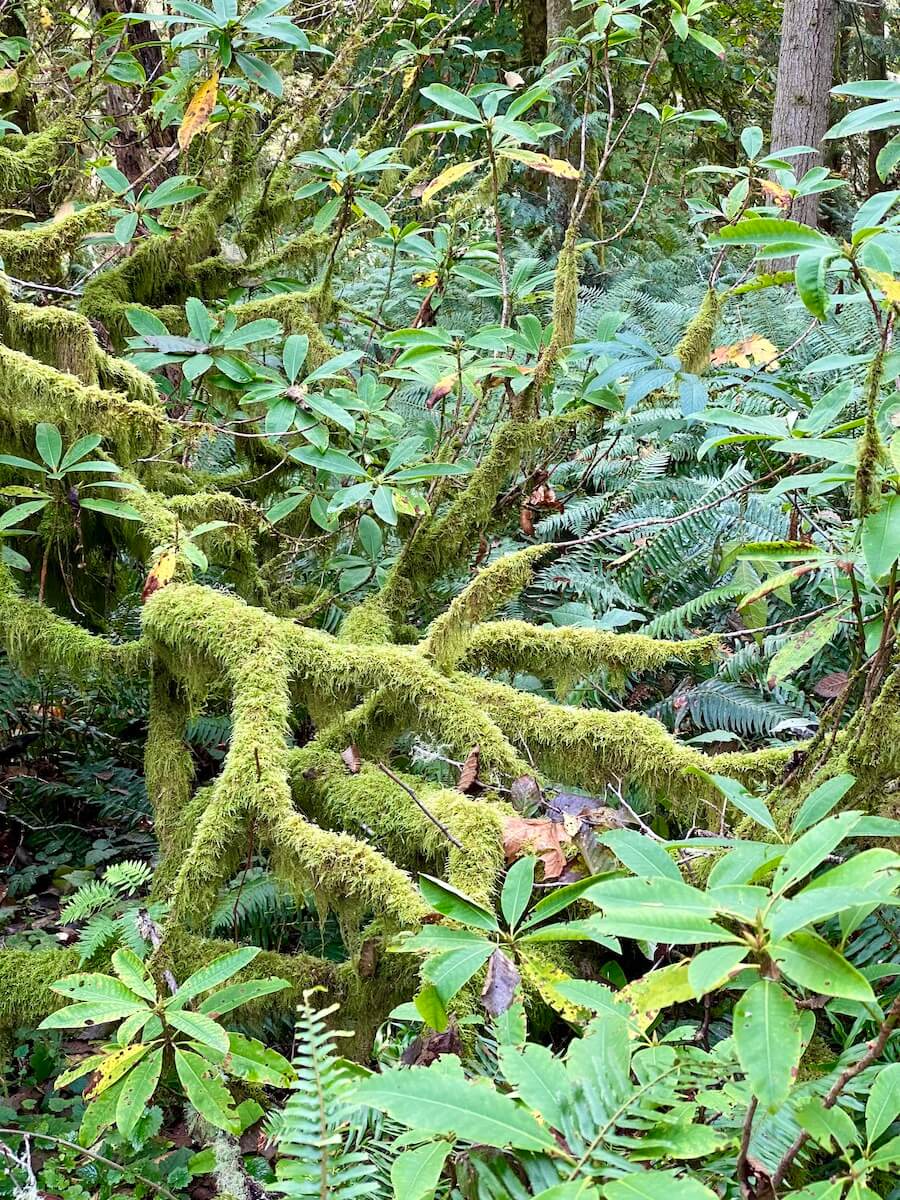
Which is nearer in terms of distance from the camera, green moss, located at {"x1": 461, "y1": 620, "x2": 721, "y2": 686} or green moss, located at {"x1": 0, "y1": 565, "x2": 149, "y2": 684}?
green moss, located at {"x1": 461, "y1": 620, "x2": 721, "y2": 686}

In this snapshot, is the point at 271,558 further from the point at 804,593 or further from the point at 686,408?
the point at 804,593

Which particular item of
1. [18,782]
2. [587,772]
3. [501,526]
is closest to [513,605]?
[501,526]

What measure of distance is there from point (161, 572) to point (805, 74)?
6.82 m

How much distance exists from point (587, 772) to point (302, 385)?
4.32ft

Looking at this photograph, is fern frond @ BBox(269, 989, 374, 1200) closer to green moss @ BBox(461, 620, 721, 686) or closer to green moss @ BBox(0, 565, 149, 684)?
green moss @ BBox(461, 620, 721, 686)

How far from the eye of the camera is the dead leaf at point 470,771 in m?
2.01

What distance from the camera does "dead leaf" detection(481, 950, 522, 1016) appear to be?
1360 mm

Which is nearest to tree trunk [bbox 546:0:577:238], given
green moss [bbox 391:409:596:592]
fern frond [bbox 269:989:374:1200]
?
green moss [bbox 391:409:596:592]

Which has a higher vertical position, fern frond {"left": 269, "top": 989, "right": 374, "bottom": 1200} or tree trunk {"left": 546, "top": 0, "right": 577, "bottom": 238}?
tree trunk {"left": 546, "top": 0, "right": 577, "bottom": 238}

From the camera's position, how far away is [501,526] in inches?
121

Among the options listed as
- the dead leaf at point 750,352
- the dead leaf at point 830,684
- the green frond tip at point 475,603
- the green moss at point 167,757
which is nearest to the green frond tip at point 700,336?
the dead leaf at point 750,352

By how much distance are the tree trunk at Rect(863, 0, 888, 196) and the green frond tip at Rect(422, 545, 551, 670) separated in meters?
8.00

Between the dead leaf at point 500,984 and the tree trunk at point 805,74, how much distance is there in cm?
683

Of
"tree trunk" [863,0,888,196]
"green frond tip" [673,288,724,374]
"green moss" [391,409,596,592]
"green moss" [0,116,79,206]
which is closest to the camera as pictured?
"green moss" [391,409,596,592]
